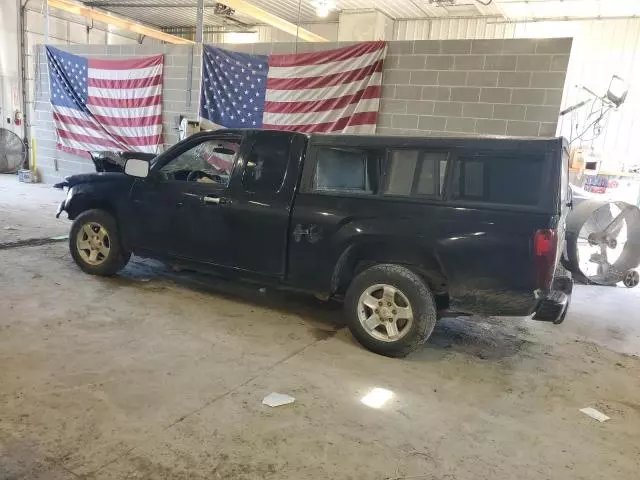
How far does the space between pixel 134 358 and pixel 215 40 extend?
56.4 feet

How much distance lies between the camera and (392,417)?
9.82ft

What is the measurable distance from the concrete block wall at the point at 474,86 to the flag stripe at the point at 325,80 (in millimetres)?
280

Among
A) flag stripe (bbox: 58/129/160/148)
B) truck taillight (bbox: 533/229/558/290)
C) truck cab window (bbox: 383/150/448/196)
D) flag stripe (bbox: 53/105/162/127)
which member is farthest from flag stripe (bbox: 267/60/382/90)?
truck taillight (bbox: 533/229/558/290)

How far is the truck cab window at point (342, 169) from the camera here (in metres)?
4.10

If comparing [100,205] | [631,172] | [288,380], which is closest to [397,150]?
[288,380]

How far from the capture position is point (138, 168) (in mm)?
4750

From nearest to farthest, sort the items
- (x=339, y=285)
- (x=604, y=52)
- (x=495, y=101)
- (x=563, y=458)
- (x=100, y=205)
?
(x=563, y=458) → (x=339, y=285) → (x=100, y=205) → (x=495, y=101) → (x=604, y=52)

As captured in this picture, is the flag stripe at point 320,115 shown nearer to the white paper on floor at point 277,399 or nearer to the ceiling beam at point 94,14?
the ceiling beam at point 94,14

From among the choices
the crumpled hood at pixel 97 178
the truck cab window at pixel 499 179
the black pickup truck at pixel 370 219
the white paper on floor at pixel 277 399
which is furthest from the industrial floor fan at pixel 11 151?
the truck cab window at pixel 499 179

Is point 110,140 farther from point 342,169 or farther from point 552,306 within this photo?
point 552,306

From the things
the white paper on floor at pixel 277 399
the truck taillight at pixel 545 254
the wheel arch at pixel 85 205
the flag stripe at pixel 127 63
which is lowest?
the white paper on floor at pixel 277 399

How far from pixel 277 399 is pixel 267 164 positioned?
6.85ft

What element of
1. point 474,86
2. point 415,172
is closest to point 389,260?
point 415,172

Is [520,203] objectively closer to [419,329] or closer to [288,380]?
[419,329]
